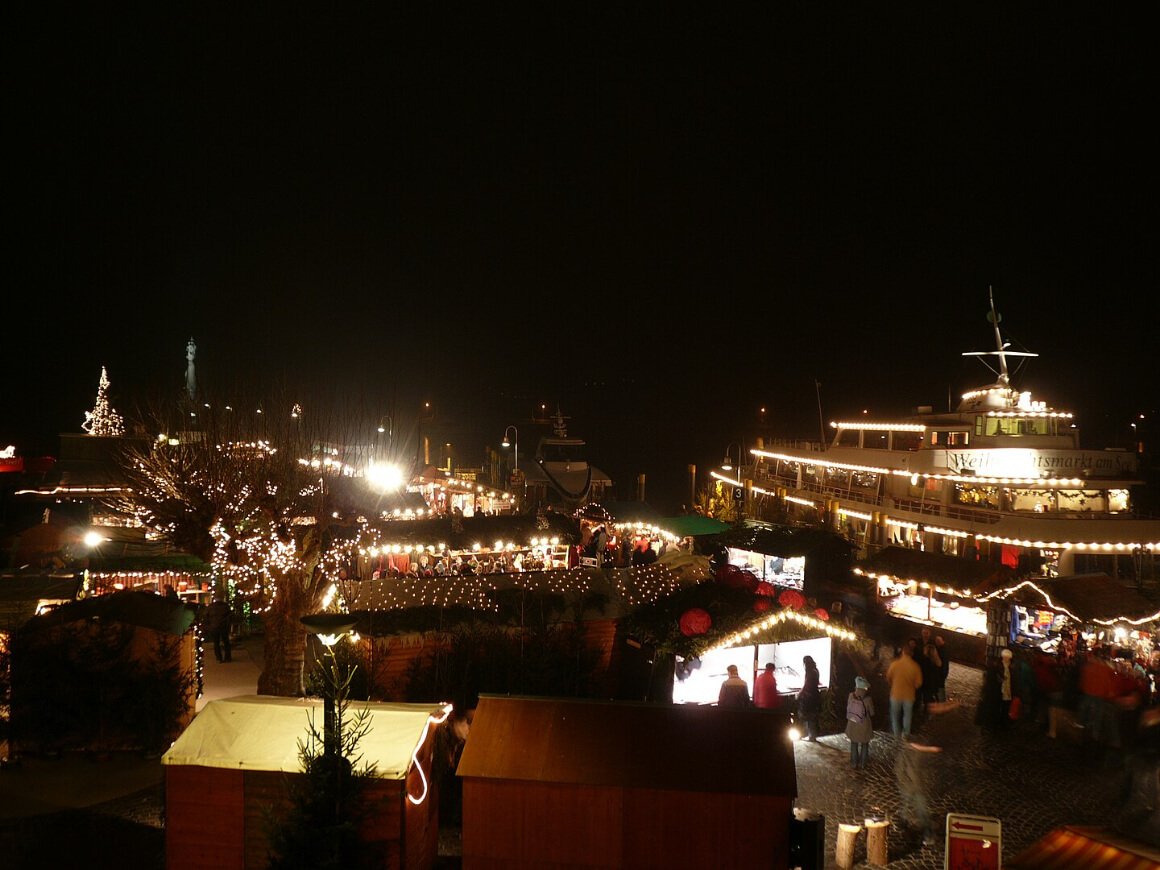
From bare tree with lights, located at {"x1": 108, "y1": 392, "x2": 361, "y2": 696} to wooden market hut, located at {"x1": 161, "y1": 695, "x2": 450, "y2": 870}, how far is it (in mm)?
5073

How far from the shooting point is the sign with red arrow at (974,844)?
6.11 m

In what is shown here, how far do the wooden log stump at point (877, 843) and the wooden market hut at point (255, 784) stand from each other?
4123 millimetres

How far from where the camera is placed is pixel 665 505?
64250 mm

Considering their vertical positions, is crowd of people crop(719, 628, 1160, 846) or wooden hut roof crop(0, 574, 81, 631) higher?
wooden hut roof crop(0, 574, 81, 631)

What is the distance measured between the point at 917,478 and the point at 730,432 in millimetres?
85799

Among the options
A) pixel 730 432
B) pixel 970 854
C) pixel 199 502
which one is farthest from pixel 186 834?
pixel 730 432

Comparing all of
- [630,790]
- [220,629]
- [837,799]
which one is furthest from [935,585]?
[220,629]

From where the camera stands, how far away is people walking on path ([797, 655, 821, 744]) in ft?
32.9

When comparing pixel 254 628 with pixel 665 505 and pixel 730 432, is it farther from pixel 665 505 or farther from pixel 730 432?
pixel 730 432

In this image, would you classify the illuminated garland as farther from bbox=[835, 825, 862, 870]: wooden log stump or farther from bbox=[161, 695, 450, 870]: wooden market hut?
bbox=[161, 695, 450, 870]: wooden market hut

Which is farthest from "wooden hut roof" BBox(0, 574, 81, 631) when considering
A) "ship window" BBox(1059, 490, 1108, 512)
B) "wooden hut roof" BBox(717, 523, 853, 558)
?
"ship window" BBox(1059, 490, 1108, 512)

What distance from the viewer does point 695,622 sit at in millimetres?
10203

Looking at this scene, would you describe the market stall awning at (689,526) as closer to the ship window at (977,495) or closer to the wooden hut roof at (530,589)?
the ship window at (977,495)

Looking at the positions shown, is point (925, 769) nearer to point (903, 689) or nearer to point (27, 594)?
point (903, 689)
